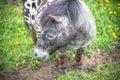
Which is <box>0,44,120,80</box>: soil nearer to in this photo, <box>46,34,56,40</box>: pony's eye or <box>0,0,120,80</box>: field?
<box>0,0,120,80</box>: field

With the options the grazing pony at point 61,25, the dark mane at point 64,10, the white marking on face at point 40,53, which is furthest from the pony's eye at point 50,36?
the white marking on face at point 40,53

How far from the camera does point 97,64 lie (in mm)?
4613

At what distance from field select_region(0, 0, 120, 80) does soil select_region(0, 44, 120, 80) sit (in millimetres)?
43

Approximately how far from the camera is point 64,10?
344cm

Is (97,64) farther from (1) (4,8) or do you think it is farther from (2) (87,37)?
(1) (4,8)

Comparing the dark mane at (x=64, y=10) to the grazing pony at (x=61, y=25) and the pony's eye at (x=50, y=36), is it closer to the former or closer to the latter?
the grazing pony at (x=61, y=25)

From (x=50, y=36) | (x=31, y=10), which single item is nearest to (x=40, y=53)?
(x=50, y=36)

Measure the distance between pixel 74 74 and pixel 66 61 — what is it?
409mm

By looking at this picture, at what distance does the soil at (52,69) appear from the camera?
14.5 ft

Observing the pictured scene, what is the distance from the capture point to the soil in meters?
4.41

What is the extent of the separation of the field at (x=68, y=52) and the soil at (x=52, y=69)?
0.04m

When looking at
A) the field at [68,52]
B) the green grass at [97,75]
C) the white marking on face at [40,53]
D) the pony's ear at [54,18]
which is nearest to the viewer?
the pony's ear at [54,18]

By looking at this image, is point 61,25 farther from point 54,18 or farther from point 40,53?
point 40,53

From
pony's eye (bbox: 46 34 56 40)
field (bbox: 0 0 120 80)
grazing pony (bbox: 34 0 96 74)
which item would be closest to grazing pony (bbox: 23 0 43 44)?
field (bbox: 0 0 120 80)
